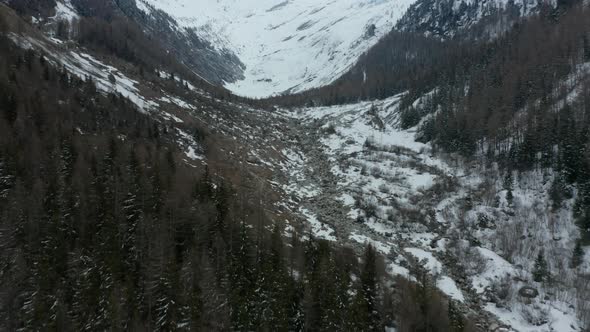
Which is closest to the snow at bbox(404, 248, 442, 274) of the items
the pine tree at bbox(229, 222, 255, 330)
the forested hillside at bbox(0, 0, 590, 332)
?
the forested hillside at bbox(0, 0, 590, 332)

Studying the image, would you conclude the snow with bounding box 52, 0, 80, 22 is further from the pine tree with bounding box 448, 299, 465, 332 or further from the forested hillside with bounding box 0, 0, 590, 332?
the pine tree with bounding box 448, 299, 465, 332

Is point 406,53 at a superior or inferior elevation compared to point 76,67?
superior

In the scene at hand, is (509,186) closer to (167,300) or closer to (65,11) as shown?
(167,300)

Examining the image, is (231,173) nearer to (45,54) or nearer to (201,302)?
(201,302)

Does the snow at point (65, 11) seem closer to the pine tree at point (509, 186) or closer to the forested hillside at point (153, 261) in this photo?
the forested hillside at point (153, 261)

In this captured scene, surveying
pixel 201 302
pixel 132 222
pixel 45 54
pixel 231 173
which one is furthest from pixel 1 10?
pixel 201 302

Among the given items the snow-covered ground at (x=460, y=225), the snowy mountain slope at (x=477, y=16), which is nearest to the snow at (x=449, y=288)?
the snow-covered ground at (x=460, y=225)

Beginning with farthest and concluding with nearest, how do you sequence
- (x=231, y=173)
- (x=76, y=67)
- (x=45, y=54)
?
1. (x=76, y=67)
2. (x=45, y=54)
3. (x=231, y=173)

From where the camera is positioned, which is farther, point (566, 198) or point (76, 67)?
point (76, 67)
